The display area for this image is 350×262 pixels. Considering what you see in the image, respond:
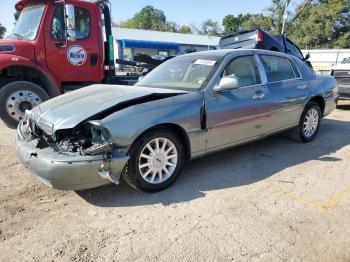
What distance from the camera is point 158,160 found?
12.6 feet

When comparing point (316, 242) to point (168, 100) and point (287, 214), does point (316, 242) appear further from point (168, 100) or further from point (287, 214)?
point (168, 100)

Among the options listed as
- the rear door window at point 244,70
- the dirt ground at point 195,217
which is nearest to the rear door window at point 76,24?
the dirt ground at point 195,217

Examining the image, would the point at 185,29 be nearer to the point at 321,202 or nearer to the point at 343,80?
the point at 343,80

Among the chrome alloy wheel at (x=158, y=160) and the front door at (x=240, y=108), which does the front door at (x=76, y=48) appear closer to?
the front door at (x=240, y=108)

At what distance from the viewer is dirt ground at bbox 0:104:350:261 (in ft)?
9.22

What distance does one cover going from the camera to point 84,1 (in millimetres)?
7234

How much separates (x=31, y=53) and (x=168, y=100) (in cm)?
414

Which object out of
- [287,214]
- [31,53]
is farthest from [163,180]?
[31,53]

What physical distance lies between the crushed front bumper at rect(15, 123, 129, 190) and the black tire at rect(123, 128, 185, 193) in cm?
14

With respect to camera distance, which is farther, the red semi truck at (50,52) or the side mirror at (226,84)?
the red semi truck at (50,52)

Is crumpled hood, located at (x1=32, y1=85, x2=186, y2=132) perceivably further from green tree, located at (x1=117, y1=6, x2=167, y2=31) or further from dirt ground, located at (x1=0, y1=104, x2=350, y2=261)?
green tree, located at (x1=117, y1=6, x2=167, y2=31)

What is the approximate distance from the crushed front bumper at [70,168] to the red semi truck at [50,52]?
129 inches

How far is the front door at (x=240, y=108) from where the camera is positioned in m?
4.26

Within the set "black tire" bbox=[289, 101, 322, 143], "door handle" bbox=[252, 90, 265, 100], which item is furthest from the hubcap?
"black tire" bbox=[289, 101, 322, 143]
